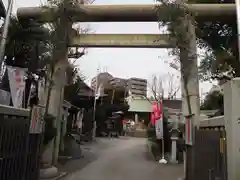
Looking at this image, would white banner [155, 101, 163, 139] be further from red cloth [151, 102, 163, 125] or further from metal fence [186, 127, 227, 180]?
metal fence [186, 127, 227, 180]

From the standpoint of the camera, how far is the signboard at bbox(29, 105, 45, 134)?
7934 millimetres

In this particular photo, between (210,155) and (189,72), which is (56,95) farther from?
(210,155)

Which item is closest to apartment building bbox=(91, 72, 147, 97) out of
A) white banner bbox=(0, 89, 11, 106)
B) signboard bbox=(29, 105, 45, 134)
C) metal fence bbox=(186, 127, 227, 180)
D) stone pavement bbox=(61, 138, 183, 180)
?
stone pavement bbox=(61, 138, 183, 180)

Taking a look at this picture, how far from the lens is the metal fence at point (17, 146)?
6409 millimetres

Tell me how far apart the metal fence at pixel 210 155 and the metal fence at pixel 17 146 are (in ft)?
14.0

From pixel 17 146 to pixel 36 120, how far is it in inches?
44.5

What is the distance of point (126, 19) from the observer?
12.6 meters

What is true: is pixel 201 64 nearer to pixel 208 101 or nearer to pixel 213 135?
pixel 208 101

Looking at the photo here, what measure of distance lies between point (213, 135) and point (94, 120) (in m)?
25.6

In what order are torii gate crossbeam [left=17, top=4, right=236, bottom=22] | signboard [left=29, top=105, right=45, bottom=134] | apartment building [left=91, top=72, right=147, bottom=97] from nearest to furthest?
signboard [left=29, top=105, right=45, bottom=134] → torii gate crossbeam [left=17, top=4, right=236, bottom=22] → apartment building [left=91, top=72, right=147, bottom=97]

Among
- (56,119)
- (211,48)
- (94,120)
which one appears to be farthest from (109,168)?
(94,120)

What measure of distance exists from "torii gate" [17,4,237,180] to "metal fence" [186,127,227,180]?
2404mm

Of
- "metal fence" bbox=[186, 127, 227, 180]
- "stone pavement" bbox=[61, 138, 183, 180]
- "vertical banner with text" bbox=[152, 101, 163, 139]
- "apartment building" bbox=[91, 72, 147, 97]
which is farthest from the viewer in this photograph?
"apartment building" bbox=[91, 72, 147, 97]

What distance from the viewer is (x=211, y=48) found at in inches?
579
